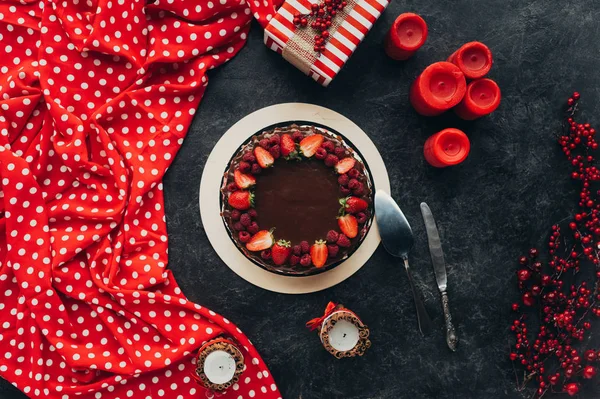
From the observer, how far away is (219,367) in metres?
2.00

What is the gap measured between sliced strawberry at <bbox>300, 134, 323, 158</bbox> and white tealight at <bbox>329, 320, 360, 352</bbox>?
671 mm

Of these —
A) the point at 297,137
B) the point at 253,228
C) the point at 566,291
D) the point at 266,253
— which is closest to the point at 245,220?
the point at 253,228

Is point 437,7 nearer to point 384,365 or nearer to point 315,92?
point 315,92

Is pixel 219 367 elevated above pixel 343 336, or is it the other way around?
pixel 343 336

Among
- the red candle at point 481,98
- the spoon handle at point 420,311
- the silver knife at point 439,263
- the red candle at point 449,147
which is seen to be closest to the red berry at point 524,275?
the silver knife at point 439,263

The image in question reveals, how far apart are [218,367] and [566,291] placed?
5.01 feet

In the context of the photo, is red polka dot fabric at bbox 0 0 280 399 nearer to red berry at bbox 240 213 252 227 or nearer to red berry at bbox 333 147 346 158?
red berry at bbox 240 213 252 227

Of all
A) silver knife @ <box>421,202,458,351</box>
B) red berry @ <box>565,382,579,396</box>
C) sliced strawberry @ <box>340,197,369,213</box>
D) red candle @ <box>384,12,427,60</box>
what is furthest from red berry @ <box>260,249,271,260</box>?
red berry @ <box>565,382,579,396</box>

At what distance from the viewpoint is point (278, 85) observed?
2.22 meters

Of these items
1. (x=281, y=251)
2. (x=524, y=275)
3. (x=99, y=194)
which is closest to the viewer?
(x=281, y=251)

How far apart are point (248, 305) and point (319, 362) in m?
0.39

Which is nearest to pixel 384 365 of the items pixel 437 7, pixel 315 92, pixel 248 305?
pixel 248 305

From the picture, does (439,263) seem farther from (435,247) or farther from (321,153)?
(321,153)

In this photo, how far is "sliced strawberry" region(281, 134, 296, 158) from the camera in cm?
198
